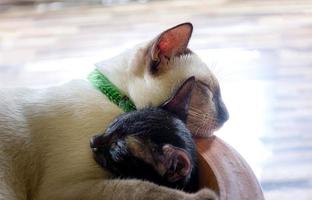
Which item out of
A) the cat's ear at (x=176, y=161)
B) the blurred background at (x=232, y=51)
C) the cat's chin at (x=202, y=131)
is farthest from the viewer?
the blurred background at (x=232, y=51)

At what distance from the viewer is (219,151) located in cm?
105

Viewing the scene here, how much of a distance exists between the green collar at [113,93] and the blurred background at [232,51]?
17.4 inches

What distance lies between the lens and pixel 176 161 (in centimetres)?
91

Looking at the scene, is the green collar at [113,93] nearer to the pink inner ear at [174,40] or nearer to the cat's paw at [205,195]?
the pink inner ear at [174,40]

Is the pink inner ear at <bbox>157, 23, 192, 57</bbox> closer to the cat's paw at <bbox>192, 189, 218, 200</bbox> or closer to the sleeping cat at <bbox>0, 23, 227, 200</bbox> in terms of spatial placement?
the sleeping cat at <bbox>0, 23, 227, 200</bbox>

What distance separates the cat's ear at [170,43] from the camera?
1160 mm

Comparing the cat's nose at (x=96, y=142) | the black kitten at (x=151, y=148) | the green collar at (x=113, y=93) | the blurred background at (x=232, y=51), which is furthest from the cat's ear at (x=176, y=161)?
the blurred background at (x=232, y=51)

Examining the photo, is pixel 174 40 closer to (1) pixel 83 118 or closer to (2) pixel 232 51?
(1) pixel 83 118

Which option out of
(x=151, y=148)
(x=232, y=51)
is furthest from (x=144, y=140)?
(x=232, y=51)

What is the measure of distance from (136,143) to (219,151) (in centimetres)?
19

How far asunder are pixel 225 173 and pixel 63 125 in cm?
36

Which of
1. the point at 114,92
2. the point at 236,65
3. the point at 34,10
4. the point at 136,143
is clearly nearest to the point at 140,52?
the point at 114,92

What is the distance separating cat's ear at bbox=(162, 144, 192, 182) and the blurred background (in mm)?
668

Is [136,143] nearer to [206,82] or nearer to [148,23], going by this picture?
[206,82]
